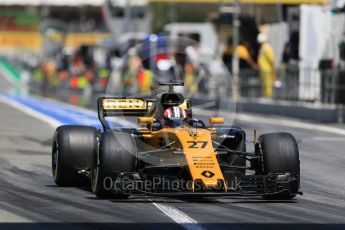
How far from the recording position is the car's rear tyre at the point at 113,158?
1084cm

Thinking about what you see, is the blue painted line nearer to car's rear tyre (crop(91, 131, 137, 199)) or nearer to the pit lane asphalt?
the pit lane asphalt

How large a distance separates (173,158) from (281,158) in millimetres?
1014

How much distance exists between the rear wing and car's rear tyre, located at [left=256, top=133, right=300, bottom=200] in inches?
70.6

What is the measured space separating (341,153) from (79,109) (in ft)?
57.3

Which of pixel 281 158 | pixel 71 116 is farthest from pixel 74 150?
pixel 71 116

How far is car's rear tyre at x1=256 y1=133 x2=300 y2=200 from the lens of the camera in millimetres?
11156

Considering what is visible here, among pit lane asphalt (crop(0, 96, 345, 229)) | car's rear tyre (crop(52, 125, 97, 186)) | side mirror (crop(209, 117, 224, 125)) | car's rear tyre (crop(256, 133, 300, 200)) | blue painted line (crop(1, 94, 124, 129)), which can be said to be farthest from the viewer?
blue painted line (crop(1, 94, 124, 129))

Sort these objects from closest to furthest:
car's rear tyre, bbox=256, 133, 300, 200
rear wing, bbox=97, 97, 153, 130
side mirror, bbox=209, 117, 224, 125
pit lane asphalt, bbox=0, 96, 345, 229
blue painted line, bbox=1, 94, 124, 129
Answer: pit lane asphalt, bbox=0, 96, 345, 229 → car's rear tyre, bbox=256, 133, 300, 200 → side mirror, bbox=209, 117, 224, 125 → rear wing, bbox=97, 97, 153, 130 → blue painted line, bbox=1, 94, 124, 129

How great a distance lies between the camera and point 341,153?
725 inches

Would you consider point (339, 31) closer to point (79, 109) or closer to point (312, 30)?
point (312, 30)

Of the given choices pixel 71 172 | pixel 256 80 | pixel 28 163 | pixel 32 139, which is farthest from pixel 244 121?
pixel 71 172

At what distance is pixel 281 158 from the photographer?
36.8ft

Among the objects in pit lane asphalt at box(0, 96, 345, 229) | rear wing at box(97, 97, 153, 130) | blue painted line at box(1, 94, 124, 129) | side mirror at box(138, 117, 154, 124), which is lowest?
pit lane asphalt at box(0, 96, 345, 229)

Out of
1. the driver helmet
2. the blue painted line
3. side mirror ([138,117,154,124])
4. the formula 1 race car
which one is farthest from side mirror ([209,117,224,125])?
the blue painted line
